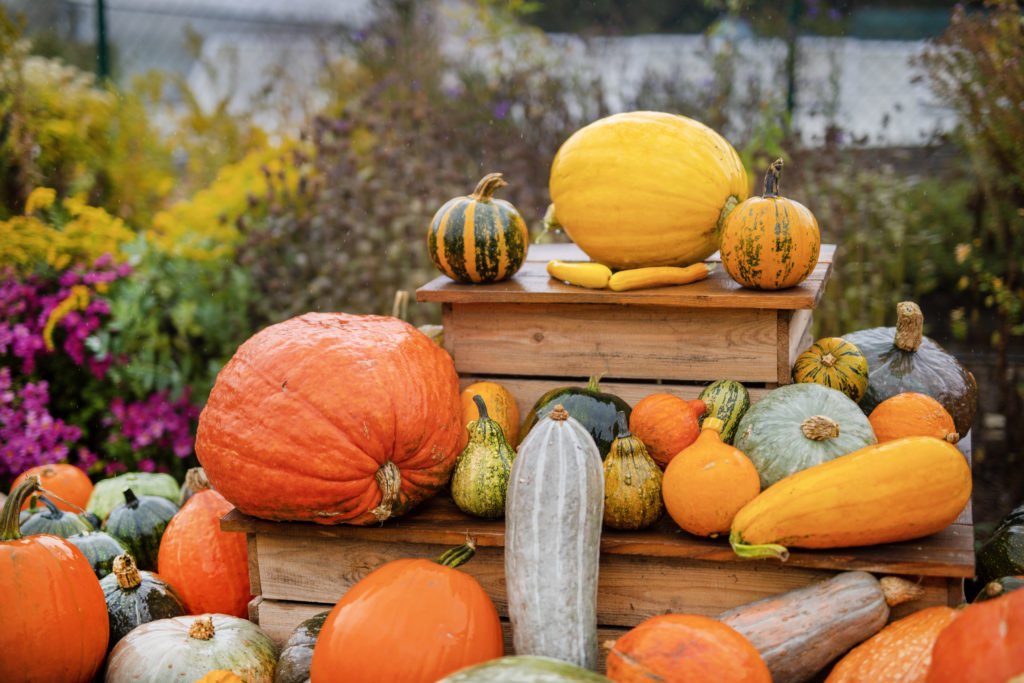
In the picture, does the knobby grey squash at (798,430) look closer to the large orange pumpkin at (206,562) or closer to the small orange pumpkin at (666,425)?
the small orange pumpkin at (666,425)

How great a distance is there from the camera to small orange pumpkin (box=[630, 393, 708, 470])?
2.30m

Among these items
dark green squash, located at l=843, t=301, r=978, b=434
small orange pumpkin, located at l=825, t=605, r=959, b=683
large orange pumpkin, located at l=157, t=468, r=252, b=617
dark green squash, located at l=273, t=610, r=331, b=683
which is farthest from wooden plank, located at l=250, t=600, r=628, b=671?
dark green squash, located at l=843, t=301, r=978, b=434

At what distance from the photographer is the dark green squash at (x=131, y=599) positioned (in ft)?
7.90

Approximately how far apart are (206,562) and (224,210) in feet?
9.17

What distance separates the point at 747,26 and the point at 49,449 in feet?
17.3

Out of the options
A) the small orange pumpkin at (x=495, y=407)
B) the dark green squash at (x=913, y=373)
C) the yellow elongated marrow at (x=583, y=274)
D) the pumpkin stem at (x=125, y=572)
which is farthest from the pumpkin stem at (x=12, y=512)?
the dark green squash at (x=913, y=373)

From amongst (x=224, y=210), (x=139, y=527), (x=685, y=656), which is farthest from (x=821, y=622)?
(x=224, y=210)

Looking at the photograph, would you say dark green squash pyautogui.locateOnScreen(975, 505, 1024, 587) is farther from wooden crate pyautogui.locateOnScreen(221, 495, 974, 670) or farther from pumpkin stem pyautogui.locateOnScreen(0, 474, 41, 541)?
pumpkin stem pyautogui.locateOnScreen(0, 474, 41, 541)

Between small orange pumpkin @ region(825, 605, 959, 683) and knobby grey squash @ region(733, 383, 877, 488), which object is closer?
small orange pumpkin @ region(825, 605, 959, 683)

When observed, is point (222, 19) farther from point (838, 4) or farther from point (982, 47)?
point (982, 47)

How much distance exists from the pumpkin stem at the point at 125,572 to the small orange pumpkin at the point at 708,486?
60.1 inches

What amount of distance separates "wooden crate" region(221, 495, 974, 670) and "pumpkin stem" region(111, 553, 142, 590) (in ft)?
1.05

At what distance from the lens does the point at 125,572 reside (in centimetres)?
243

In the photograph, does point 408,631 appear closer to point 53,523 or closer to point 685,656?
point 685,656
